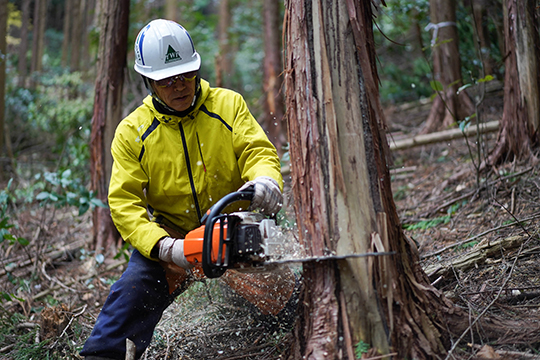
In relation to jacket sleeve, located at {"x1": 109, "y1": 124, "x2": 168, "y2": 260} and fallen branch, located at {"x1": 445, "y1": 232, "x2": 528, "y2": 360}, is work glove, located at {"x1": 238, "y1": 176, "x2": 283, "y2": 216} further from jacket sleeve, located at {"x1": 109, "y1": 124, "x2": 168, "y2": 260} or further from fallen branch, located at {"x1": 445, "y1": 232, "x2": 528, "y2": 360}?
Result: fallen branch, located at {"x1": 445, "y1": 232, "x2": 528, "y2": 360}

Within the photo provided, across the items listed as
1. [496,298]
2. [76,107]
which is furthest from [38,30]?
[496,298]

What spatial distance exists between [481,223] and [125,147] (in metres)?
2.82

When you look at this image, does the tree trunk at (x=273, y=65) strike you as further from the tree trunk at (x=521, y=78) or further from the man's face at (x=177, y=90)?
the man's face at (x=177, y=90)

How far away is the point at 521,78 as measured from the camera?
419cm

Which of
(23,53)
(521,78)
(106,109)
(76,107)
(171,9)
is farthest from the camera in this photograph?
(23,53)

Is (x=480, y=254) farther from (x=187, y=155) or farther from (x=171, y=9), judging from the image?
(x=171, y=9)

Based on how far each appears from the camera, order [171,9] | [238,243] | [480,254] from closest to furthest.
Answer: [238,243] < [480,254] < [171,9]

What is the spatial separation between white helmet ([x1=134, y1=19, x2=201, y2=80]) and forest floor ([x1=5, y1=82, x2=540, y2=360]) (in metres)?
1.38

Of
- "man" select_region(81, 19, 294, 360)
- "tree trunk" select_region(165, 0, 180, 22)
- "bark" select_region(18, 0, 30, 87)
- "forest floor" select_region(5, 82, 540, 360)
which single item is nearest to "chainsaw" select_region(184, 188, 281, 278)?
"man" select_region(81, 19, 294, 360)

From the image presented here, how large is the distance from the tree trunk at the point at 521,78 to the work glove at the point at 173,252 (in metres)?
3.25

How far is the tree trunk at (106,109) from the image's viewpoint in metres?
5.02

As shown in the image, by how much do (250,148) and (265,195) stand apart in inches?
18.7

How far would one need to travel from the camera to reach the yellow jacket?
2.66 meters

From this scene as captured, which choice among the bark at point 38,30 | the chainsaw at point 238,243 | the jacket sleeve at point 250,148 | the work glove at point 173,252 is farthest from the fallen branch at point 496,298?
the bark at point 38,30
